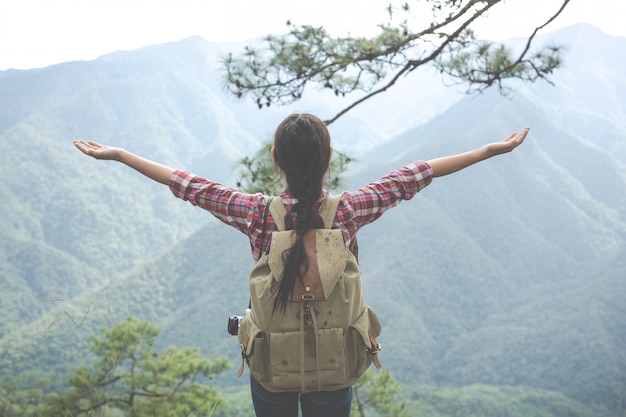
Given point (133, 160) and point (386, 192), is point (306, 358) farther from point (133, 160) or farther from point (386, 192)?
point (133, 160)

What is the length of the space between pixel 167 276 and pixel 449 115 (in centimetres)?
Result: 3145

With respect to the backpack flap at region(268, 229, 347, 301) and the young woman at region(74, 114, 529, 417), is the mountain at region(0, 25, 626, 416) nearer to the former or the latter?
the young woman at region(74, 114, 529, 417)

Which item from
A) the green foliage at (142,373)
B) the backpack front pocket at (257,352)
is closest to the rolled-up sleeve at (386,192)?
the backpack front pocket at (257,352)

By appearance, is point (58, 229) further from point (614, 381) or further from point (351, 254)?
point (351, 254)

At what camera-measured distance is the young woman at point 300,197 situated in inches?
36.3

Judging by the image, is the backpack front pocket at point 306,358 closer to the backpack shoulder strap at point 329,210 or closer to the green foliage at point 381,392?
the backpack shoulder strap at point 329,210

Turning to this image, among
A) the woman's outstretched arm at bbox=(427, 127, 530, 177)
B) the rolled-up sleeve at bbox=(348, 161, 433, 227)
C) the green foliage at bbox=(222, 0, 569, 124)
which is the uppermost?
the green foliage at bbox=(222, 0, 569, 124)

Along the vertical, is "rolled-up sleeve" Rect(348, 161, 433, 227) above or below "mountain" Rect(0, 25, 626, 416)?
below

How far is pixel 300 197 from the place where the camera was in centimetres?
93

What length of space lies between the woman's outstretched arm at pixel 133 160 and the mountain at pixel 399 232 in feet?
53.7

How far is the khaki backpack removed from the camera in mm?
912

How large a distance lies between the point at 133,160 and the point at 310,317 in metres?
0.45

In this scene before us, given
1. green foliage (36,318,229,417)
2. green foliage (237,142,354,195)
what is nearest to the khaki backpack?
green foliage (237,142,354,195)

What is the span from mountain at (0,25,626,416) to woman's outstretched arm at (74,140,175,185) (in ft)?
53.7
